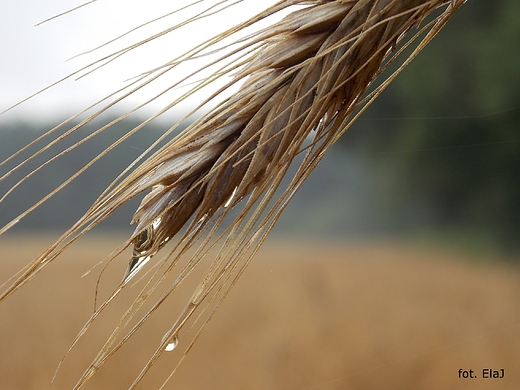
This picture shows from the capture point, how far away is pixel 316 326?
0.62 metres

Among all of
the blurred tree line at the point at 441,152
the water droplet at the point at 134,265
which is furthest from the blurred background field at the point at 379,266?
the water droplet at the point at 134,265

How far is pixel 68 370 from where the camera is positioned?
562 millimetres

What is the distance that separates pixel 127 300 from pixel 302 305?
24 centimetres

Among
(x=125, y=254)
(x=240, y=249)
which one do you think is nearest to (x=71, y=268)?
(x=125, y=254)

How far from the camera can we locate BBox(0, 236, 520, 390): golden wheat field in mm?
562

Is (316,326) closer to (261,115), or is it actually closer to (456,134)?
(456,134)

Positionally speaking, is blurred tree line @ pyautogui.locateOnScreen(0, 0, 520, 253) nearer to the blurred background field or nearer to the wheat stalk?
the blurred background field

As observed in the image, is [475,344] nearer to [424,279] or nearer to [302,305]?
[424,279]

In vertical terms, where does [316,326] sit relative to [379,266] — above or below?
below

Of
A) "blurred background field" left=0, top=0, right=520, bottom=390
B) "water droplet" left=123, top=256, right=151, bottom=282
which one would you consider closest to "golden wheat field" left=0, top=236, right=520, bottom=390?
"blurred background field" left=0, top=0, right=520, bottom=390

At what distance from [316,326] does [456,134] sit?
1.12 feet

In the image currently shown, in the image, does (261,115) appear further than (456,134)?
No

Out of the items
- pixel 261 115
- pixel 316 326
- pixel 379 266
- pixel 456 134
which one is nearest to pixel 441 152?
pixel 456 134

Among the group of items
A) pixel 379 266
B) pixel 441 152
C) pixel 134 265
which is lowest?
pixel 134 265
